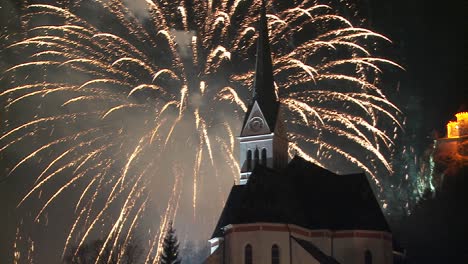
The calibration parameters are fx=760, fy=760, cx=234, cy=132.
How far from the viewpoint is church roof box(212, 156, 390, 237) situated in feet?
188

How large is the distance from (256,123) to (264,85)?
3759 millimetres

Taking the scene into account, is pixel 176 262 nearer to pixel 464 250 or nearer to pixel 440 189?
pixel 464 250

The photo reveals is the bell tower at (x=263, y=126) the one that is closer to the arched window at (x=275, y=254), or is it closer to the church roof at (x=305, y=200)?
the church roof at (x=305, y=200)

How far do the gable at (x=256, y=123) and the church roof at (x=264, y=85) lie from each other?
0.29m

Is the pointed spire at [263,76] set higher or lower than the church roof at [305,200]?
higher

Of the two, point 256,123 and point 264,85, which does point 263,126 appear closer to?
point 256,123

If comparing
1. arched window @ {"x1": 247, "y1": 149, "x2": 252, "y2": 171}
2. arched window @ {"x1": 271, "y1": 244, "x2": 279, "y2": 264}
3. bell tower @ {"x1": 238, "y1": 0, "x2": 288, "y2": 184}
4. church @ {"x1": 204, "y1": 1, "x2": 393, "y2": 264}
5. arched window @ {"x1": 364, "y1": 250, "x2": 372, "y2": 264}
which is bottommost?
arched window @ {"x1": 364, "y1": 250, "x2": 372, "y2": 264}

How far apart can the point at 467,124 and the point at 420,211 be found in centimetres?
1588

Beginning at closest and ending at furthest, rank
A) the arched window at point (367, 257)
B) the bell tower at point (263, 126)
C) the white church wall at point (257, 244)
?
the white church wall at point (257, 244), the arched window at point (367, 257), the bell tower at point (263, 126)

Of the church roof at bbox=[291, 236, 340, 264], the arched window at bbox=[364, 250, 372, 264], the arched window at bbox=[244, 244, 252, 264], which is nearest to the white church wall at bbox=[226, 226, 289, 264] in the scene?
the arched window at bbox=[244, 244, 252, 264]

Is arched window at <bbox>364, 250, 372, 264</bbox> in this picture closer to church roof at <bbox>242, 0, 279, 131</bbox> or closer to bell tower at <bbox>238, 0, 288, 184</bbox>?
bell tower at <bbox>238, 0, 288, 184</bbox>

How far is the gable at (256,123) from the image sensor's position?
71.2 metres

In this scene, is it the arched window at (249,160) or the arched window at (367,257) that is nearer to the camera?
the arched window at (367,257)

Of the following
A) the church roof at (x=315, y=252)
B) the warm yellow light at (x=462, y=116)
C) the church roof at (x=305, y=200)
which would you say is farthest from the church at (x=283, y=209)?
the warm yellow light at (x=462, y=116)
